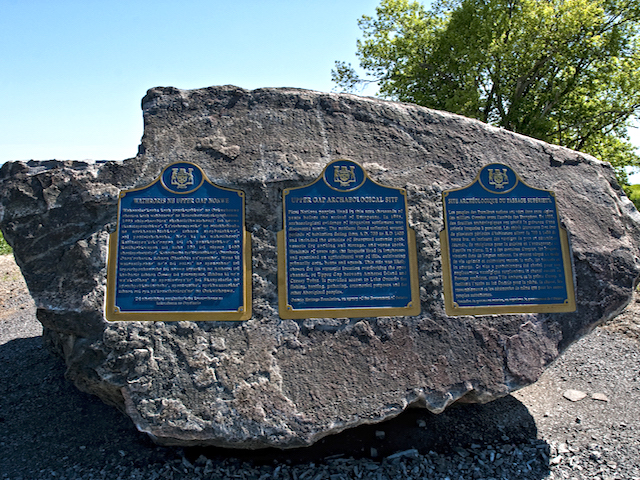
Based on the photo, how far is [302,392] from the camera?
3.78m

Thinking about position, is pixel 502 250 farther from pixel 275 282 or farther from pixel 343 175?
pixel 275 282

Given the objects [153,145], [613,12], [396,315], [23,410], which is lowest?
[23,410]

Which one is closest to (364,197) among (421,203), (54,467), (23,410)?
(421,203)

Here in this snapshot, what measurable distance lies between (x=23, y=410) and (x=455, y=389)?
4.21 metres

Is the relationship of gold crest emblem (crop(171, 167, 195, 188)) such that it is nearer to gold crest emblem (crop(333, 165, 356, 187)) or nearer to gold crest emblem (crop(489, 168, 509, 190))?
gold crest emblem (crop(333, 165, 356, 187))

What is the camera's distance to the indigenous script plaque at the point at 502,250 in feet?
13.6

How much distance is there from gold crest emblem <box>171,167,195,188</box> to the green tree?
11.1m

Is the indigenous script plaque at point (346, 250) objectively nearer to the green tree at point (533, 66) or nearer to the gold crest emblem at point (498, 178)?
the gold crest emblem at point (498, 178)

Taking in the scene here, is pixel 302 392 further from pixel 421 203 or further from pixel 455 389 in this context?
pixel 421 203

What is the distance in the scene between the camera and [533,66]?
14.0 metres

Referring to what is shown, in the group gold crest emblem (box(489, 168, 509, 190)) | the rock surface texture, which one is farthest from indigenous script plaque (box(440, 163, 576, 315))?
the rock surface texture

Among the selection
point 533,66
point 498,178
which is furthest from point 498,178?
point 533,66

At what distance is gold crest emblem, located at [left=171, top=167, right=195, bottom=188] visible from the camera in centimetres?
408

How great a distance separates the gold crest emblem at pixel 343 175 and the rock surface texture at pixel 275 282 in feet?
0.45
